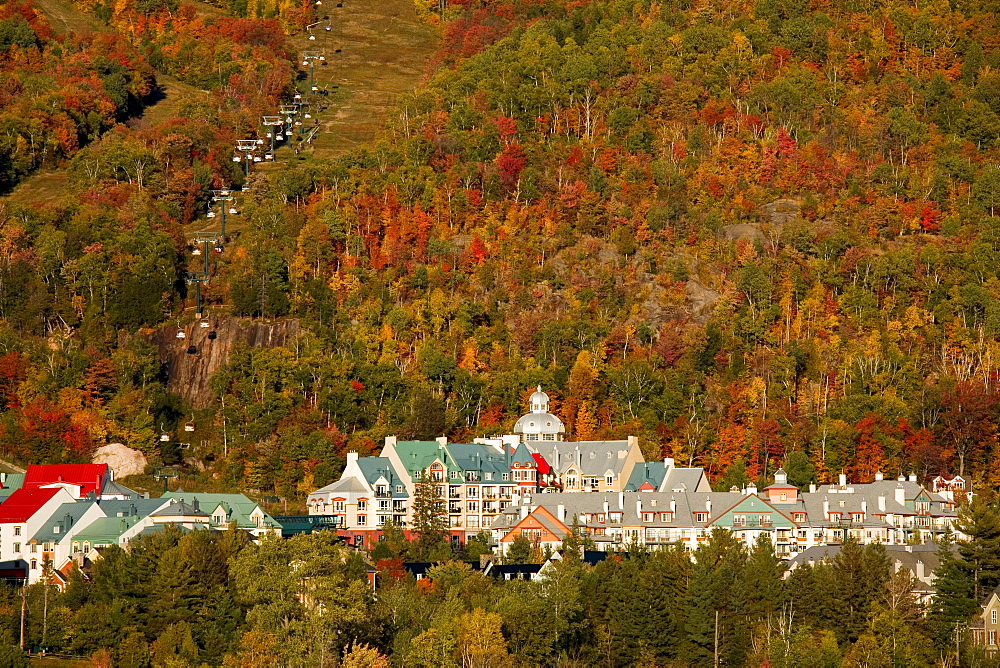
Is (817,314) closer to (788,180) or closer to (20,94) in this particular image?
(788,180)

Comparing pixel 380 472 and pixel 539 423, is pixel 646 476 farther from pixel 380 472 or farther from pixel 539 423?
pixel 380 472

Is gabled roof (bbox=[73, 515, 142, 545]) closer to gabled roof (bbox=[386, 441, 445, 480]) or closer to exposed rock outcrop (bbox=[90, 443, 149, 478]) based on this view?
exposed rock outcrop (bbox=[90, 443, 149, 478])

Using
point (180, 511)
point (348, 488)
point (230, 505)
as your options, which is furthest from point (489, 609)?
point (348, 488)

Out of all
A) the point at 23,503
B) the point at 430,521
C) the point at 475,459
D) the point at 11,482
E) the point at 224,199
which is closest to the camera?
the point at 23,503

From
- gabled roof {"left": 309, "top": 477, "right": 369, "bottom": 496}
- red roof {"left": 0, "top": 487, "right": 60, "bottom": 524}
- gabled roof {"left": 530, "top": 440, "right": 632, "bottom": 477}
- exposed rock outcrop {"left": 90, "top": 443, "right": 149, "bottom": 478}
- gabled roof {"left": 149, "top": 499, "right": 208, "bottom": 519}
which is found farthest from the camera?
exposed rock outcrop {"left": 90, "top": 443, "right": 149, "bottom": 478}

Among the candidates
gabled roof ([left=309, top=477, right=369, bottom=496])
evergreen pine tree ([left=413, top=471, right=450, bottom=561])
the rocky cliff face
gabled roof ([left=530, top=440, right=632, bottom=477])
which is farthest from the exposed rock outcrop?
gabled roof ([left=530, top=440, right=632, bottom=477])

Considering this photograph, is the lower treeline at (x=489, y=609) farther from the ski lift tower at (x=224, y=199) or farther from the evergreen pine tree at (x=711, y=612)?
the ski lift tower at (x=224, y=199)

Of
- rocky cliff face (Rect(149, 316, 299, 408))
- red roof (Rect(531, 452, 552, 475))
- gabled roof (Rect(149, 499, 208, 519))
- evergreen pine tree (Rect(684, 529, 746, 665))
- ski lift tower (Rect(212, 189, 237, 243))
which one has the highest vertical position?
ski lift tower (Rect(212, 189, 237, 243))
